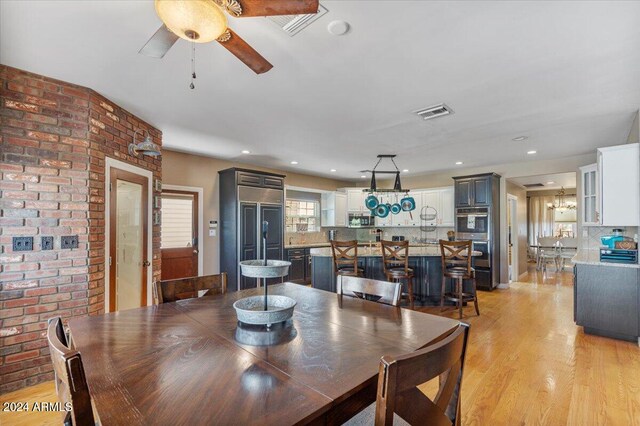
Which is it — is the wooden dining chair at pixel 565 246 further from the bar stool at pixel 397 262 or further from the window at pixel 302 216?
→ the window at pixel 302 216

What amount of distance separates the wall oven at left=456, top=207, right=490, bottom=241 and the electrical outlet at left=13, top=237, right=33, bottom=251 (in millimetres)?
6606

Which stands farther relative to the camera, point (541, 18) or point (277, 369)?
point (541, 18)

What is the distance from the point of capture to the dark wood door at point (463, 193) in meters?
6.27

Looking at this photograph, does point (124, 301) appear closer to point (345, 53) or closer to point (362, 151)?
point (345, 53)

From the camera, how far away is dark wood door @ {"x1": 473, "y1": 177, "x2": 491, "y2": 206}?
19.6 ft

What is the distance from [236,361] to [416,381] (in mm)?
629

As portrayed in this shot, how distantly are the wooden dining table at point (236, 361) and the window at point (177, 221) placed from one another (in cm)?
357

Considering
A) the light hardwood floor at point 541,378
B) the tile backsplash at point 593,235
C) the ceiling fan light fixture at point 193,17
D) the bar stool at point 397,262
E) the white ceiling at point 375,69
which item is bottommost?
the light hardwood floor at point 541,378

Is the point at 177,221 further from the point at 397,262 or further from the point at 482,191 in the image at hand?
the point at 482,191

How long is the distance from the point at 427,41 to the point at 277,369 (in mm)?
2134

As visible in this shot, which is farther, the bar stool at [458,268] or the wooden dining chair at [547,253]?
the wooden dining chair at [547,253]

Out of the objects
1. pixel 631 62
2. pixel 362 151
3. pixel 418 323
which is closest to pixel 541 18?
pixel 631 62

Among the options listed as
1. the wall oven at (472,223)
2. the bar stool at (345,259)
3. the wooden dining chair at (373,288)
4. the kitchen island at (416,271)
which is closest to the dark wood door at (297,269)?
the kitchen island at (416,271)

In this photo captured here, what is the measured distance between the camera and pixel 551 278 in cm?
733
